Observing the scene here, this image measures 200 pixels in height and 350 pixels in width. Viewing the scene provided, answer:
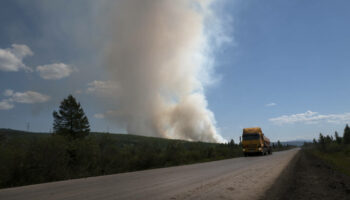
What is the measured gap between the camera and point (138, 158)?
69.5 feet

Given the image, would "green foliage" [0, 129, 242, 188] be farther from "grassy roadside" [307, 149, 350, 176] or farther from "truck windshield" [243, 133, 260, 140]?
"grassy roadside" [307, 149, 350, 176]

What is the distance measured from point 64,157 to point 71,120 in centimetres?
3111

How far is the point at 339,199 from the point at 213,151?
33.6m

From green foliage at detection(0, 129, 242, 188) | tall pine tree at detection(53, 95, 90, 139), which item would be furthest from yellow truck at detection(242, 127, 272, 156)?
tall pine tree at detection(53, 95, 90, 139)

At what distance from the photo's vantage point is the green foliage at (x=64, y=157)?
11883 mm

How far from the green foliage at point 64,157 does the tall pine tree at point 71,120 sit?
2341 cm

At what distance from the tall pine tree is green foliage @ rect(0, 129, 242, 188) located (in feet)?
76.8

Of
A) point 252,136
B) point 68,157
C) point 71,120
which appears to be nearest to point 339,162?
point 252,136

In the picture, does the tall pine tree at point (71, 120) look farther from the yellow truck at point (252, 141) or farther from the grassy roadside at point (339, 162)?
the grassy roadside at point (339, 162)

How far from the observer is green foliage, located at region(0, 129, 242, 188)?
11883 millimetres

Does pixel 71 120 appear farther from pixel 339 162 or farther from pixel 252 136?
pixel 339 162

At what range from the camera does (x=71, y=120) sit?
43.2 meters

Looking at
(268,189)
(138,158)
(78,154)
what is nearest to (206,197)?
(268,189)

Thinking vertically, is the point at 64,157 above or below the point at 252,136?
below
